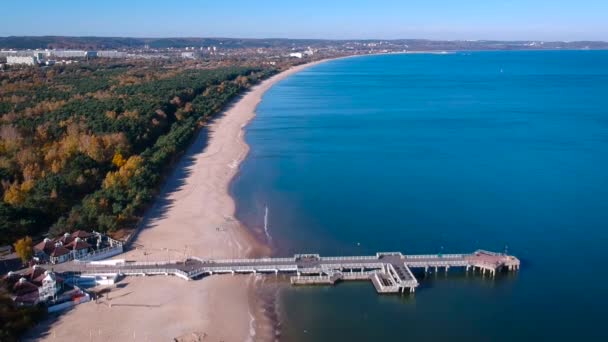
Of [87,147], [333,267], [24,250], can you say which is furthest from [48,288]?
[87,147]

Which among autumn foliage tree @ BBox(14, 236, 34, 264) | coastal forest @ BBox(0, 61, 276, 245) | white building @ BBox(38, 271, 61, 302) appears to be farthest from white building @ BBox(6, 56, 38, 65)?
white building @ BBox(38, 271, 61, 302)

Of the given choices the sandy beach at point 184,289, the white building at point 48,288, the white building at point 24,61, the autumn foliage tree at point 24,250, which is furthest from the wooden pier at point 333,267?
the white building at point 24,61

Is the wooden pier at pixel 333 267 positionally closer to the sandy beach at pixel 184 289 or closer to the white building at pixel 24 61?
the sandy beach at pixel 184 289

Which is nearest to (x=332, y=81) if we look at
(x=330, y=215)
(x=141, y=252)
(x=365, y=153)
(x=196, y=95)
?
(x=196, y=95)

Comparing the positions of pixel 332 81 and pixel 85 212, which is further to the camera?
pixel 332 81

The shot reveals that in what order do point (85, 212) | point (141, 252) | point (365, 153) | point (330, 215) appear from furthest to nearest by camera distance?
point (365, 153)
point (330, 215)
point (85, 212)
point (141, 252)

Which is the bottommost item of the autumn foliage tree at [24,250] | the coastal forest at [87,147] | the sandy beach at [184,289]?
the sandy beach at [184,289]

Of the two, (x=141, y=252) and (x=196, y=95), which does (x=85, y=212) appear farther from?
(x=196, y=95)
